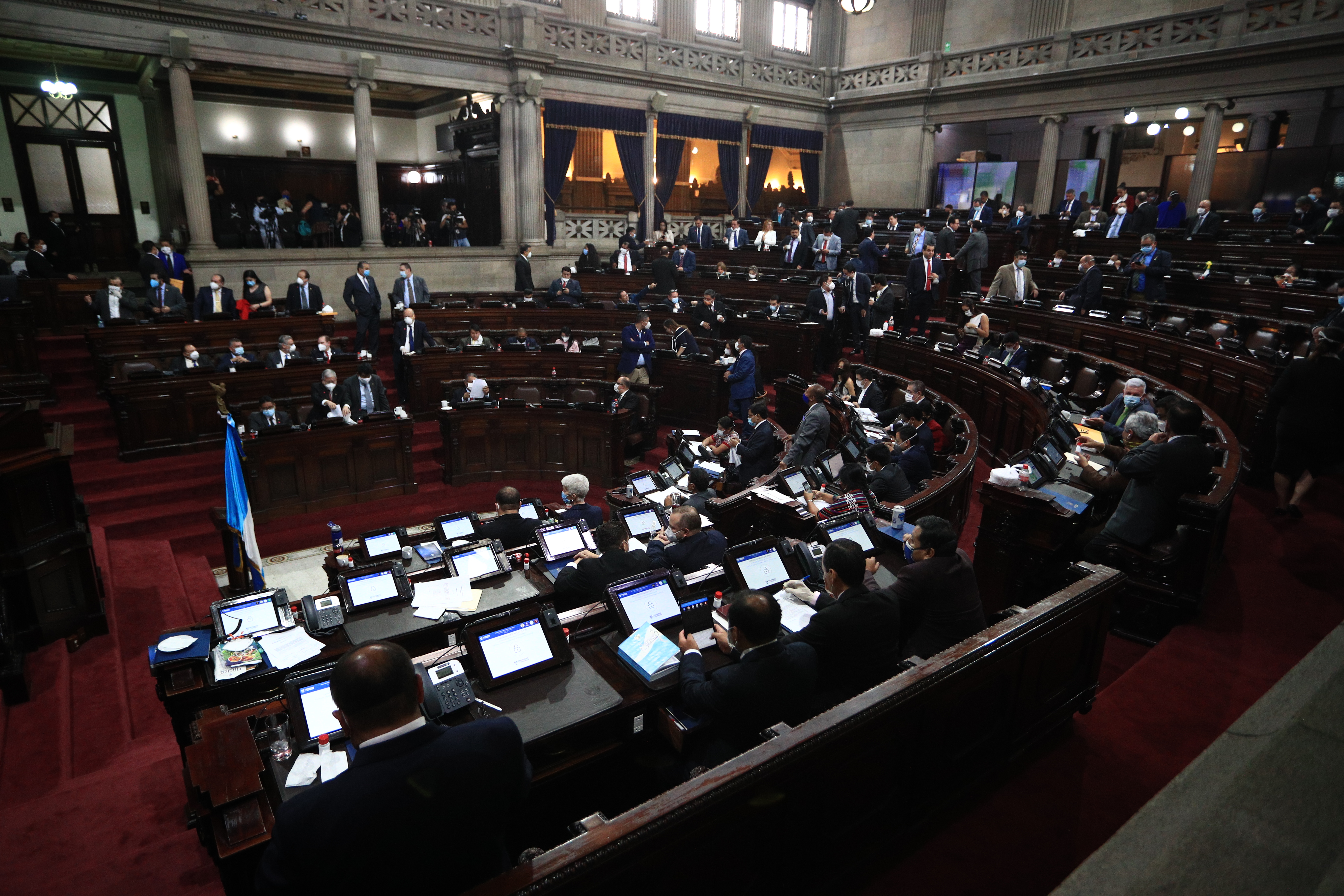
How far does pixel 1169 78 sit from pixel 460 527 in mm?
17143

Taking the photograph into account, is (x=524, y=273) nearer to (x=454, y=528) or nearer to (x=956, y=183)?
(x=454, y=528)

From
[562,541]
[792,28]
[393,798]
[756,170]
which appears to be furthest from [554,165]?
[393,798]

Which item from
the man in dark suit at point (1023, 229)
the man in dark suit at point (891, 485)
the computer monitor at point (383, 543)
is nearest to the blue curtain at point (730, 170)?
the man in dark suit at point (1023, 229)

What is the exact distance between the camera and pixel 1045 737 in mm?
3262

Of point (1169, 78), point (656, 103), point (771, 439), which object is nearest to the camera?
point (771, 439)

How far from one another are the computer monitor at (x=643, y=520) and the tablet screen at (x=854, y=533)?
151cm

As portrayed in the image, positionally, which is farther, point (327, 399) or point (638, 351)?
point (638, 351)

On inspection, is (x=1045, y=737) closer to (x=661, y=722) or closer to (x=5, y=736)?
(x=661, y=722)

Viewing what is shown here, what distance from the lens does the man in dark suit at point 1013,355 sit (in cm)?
869

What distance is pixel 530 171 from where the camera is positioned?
15578mm

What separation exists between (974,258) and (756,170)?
956 centimetres

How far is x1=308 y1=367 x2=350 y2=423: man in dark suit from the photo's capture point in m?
9.17

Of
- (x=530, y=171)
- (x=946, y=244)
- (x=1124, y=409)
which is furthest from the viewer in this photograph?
(x=530, y=171)

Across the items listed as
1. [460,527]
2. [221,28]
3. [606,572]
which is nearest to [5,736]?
[460,527]
